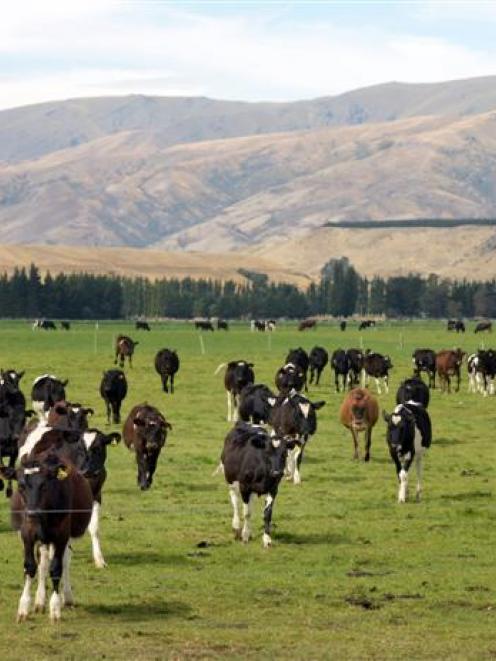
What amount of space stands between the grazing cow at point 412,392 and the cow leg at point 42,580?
25.0 metres

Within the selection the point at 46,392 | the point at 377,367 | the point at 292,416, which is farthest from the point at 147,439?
the point at 377,367

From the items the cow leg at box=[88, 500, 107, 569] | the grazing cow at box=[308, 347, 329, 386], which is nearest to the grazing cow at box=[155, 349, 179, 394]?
the grazing cow at box=[308, 347, 329, 386]

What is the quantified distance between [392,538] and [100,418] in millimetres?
23581

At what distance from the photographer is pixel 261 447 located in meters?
24.4

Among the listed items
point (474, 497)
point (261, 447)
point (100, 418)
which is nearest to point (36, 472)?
point (261, 447)

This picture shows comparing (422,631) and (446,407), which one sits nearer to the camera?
(422,631)

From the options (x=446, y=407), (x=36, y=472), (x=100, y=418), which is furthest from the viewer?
(x=446, y=407)

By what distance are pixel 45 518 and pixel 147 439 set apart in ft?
39.4

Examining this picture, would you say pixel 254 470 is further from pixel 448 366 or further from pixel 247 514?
pixel 448 366

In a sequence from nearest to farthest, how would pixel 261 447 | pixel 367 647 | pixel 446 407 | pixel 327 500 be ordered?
pixel 367 647 → pixel 261 447 → pixel 327 500 → pixel 446 407

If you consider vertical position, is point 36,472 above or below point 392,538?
above

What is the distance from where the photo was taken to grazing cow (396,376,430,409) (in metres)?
43.0

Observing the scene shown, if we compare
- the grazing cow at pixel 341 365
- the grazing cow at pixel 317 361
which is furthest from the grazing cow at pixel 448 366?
the grazing cow at pixel 317 361

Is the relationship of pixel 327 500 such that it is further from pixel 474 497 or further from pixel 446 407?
pixel 446 407
